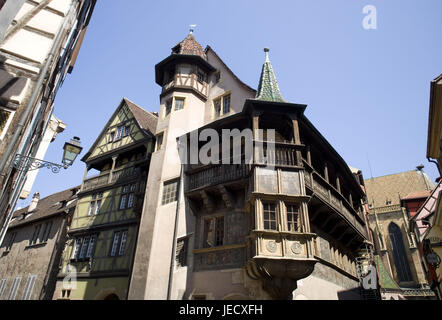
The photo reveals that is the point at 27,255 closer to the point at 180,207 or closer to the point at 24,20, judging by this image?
the point at 180,207

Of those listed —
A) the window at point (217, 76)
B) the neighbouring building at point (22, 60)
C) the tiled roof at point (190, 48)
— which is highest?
the tiled roof at point (190, 48)

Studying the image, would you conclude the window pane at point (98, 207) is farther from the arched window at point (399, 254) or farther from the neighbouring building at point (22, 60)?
the arched window at point (399, 254)

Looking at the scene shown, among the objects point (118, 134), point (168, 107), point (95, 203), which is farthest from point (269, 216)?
point (118, 134)

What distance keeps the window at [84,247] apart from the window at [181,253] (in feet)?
24.3

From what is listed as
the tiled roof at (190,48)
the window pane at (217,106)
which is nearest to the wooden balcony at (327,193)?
the window pane at (217,106)

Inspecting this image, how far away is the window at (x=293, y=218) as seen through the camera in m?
9.69

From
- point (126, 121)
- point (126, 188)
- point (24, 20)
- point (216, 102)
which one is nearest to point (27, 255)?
point (126, 188)

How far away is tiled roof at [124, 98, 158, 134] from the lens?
18.7 metres

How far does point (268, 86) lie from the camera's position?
12.8 metres

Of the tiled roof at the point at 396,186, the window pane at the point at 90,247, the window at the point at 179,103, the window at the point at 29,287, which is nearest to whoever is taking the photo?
the window at the point at 179,103

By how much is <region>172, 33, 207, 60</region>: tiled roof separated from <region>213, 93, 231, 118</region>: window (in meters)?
3.62

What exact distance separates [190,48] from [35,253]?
59.9 ft

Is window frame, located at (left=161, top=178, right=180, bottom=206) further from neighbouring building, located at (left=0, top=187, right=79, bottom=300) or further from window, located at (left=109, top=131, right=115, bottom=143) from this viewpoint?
neighbouring building, located at (left=0, top=187, right=79, bottom=300)

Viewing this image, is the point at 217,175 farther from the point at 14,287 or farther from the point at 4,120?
the point at 14,287
